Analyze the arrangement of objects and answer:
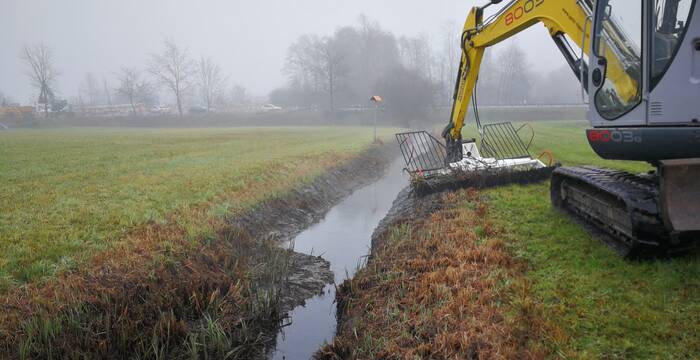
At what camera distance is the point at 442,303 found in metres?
4.22

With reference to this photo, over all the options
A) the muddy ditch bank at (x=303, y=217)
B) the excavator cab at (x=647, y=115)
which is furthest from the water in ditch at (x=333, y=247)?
the excavator cab at (x=647, y=115)

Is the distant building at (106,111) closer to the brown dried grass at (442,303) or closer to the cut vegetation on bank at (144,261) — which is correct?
the cut vegetation on bank at (144,261)

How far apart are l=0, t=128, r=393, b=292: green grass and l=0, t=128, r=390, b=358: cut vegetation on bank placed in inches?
1.0

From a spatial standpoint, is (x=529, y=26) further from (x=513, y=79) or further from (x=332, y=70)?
(x=513, y=79)

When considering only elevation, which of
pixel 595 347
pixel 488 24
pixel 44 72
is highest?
pixel 44 72

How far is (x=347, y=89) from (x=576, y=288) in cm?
6242

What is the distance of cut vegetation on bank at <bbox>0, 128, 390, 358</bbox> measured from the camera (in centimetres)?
418

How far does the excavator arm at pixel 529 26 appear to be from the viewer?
4.82 m

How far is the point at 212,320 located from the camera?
4684 mm

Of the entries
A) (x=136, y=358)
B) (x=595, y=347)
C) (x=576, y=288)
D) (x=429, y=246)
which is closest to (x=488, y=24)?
(x=429, y=246)

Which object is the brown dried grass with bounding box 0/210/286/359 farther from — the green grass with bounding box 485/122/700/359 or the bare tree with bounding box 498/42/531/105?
the bare tree with bounding box 498/42/531/105

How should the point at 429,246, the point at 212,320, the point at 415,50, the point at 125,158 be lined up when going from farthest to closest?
the point at 415,50
the point at 125,158
the point at 429,246
the point at 212,320

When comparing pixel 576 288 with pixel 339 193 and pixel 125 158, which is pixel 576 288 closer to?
pixel 339 193

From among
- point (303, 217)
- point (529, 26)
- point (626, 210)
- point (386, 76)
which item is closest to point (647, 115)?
point (626, 210)
